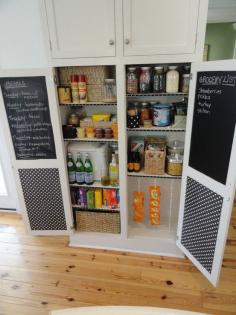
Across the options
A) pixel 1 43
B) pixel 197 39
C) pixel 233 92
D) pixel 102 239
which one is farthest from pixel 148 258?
pixel 1 43

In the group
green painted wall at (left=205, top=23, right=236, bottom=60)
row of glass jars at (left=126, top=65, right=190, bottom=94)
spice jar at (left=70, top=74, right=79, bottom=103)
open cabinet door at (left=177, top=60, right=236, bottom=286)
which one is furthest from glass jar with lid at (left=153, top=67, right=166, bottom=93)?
green painted wall at (left=205, top=23, right=236, bottom=60)

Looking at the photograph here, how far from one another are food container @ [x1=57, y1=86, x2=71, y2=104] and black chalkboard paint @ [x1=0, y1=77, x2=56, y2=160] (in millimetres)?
109

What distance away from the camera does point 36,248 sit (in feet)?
7.08

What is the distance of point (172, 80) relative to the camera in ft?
5.28

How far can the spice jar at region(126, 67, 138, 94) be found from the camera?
65.7 inches

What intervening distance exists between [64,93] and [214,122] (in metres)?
1.16

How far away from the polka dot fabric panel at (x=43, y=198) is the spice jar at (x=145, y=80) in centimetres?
104

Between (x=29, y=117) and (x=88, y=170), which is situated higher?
(x=29, y=117)

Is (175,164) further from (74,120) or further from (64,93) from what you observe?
(64,93)

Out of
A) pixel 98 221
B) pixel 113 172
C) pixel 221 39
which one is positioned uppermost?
pixel 221 39

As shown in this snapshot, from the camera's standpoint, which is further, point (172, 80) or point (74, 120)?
point (74, 120)

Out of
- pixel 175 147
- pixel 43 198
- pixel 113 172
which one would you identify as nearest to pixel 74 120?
pixel 113 172

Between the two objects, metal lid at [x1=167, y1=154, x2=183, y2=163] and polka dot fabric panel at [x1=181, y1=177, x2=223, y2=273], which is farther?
metal lid at [x1=167, y1=154, x2=183, y2=163]

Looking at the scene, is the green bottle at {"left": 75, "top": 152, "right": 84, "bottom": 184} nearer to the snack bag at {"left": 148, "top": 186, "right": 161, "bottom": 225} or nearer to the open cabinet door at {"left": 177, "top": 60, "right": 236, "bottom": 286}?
the snack bag at {"left": 148, "top": 186, "right": 161, "bottom": 225}
